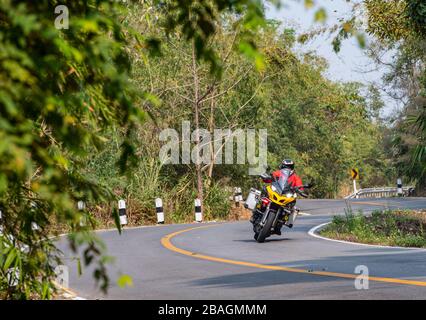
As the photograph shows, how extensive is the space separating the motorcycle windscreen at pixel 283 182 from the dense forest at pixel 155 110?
2.71 metres

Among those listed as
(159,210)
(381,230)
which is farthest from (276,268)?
(159,210)

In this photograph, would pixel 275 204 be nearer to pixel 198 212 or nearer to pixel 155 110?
pixel 198 212

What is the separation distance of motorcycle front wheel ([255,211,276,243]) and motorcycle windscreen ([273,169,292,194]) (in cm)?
53

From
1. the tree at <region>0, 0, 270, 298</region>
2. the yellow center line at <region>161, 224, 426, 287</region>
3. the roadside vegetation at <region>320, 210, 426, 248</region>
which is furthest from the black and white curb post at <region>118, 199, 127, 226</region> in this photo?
the tree at <region>0, 0, 270, 298</region>

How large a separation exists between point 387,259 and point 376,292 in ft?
13.8

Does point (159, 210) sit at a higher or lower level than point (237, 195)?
lower

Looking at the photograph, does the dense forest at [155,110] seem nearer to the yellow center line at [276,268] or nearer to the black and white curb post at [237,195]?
the black and white curb post at [237,195]

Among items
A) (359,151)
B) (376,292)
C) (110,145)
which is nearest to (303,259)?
(376,292)

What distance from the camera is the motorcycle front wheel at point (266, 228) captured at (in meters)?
18.4

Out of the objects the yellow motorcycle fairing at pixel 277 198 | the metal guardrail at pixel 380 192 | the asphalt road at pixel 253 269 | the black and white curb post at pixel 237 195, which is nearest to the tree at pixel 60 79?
the asphalt road at pixel 253 269

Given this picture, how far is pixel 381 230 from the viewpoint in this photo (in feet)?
70.9

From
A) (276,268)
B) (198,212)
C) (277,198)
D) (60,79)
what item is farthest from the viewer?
(198,212)

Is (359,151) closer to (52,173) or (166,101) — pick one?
(166,101)

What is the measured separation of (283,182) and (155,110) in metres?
16.0
